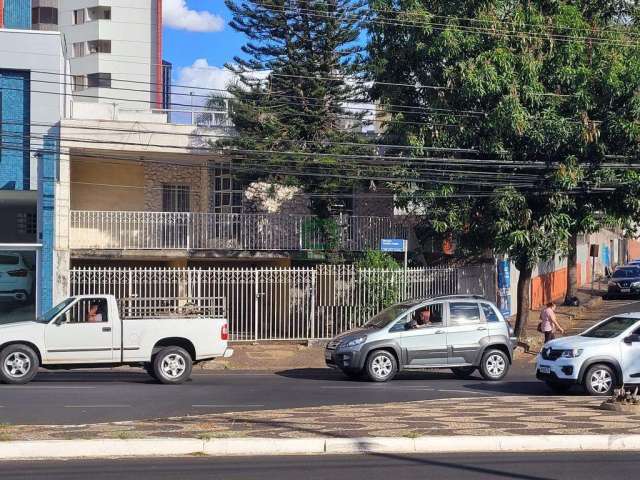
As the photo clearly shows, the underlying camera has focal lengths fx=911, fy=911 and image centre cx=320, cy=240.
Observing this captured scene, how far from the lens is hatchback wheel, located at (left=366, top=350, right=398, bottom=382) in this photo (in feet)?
61.9

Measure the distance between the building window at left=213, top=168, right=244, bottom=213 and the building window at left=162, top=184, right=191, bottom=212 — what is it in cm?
100

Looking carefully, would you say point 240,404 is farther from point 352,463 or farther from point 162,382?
Answer: point 352,463

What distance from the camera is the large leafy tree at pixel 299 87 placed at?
1092 inches

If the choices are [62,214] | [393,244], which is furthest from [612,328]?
[62,214]

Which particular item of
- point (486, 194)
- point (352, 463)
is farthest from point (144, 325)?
point (486, 194)

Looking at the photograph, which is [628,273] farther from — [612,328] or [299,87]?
[612,328]

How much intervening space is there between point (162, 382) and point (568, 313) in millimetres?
20959

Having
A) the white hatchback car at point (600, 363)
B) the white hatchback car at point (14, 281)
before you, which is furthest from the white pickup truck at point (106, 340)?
the white hatchback car at point (14, 281)

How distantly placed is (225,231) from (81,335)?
11108 mm

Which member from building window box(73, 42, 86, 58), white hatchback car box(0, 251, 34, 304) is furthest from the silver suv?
building window box(73, 42, 86, 58)

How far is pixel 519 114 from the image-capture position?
948 inches

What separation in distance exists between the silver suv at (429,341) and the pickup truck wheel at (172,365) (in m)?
3.30

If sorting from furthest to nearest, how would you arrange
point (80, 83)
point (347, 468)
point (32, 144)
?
point (80, 83) < point (32, 144) < point (347, 468)

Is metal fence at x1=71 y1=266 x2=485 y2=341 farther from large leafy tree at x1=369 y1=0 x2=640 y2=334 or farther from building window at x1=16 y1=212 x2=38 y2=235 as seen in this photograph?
building window at x1=16 y1=212 x2=38 y2=235
